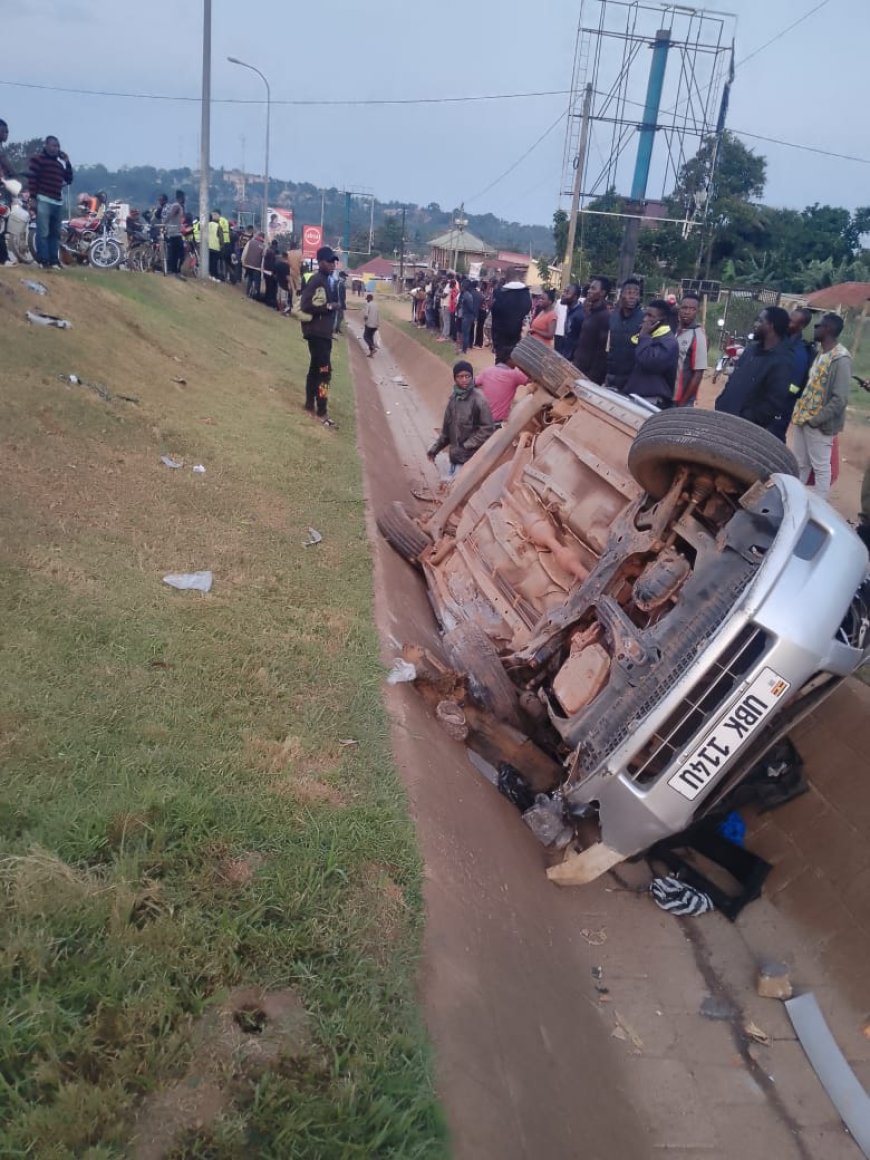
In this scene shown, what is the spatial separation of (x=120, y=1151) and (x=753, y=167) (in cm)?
4775

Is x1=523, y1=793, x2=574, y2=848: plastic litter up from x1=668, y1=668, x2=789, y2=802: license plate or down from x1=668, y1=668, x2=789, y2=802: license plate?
down

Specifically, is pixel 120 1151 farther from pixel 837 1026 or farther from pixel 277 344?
pixel 277 344

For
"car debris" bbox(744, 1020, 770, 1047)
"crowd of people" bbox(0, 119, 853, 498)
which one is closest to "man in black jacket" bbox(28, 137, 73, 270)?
"crowd of people" bbox(0, 119, 853, 498)

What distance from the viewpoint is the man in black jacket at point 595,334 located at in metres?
9.05

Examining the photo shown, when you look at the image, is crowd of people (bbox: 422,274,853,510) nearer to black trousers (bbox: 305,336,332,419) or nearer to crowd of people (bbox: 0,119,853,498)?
crowd of people (bbox: 0,119,853,498)

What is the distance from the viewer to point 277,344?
1841 centimetres

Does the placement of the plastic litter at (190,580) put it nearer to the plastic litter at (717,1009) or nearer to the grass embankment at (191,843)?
the grass embankment at (191,843)

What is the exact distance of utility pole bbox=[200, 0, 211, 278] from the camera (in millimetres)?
18109

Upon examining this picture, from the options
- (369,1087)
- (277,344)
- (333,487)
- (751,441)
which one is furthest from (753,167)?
(369,1087)

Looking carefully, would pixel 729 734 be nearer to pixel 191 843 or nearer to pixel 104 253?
pixel 191 843

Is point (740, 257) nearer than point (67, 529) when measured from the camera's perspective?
No

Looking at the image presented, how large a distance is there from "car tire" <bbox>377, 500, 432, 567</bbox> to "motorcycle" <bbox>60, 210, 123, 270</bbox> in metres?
10.3

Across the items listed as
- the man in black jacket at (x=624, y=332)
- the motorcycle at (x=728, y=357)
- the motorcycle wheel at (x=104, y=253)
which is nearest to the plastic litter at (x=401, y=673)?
the man in black jacket at (x=624, y=332)

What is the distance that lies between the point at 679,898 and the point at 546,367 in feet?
12.6
